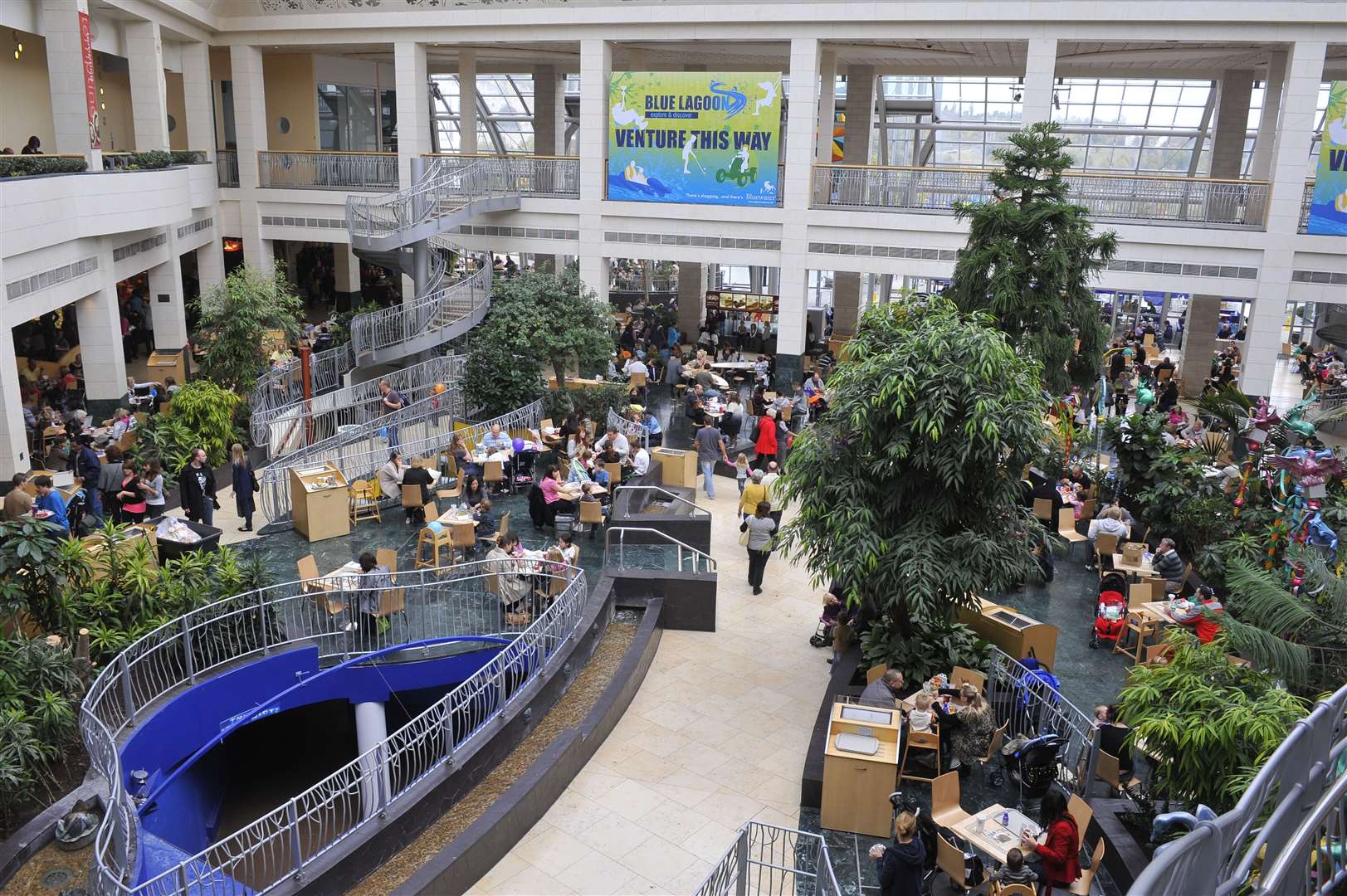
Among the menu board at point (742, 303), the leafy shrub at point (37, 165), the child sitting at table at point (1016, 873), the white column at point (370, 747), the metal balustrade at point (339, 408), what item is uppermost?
the leafy shrub at point (37, 165)

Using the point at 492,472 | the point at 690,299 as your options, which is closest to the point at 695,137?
the point at 690,299

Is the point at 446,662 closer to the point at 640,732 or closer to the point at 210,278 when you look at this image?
the point at 640,732

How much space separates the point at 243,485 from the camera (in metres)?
15.4

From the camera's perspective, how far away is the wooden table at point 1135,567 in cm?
1399

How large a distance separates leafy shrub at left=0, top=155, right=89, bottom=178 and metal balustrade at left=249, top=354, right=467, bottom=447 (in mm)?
4938

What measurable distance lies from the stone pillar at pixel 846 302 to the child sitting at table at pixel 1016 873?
2310 cm

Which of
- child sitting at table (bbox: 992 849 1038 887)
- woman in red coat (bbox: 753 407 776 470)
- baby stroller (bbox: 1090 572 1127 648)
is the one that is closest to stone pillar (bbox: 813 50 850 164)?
woman in red coat (bbox: 753 407 776 470)

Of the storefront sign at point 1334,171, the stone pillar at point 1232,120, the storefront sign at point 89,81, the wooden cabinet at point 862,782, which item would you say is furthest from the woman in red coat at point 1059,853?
the stone pillar at point 1232,120

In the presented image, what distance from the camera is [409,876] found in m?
8.66

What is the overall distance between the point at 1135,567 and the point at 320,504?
11.2 metres

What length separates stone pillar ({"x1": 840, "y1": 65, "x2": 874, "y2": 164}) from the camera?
2955 centimetres

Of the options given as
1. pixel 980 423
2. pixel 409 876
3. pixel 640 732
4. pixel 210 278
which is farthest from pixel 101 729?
pixel 210 278

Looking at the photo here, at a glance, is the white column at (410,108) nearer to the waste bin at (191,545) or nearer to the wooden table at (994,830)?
the waste bin at (191,545)

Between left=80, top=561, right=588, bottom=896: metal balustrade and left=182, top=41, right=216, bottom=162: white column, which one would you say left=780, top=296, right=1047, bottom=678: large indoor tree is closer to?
left=80, top=561, right=588, bottom=896: metal balustrade
